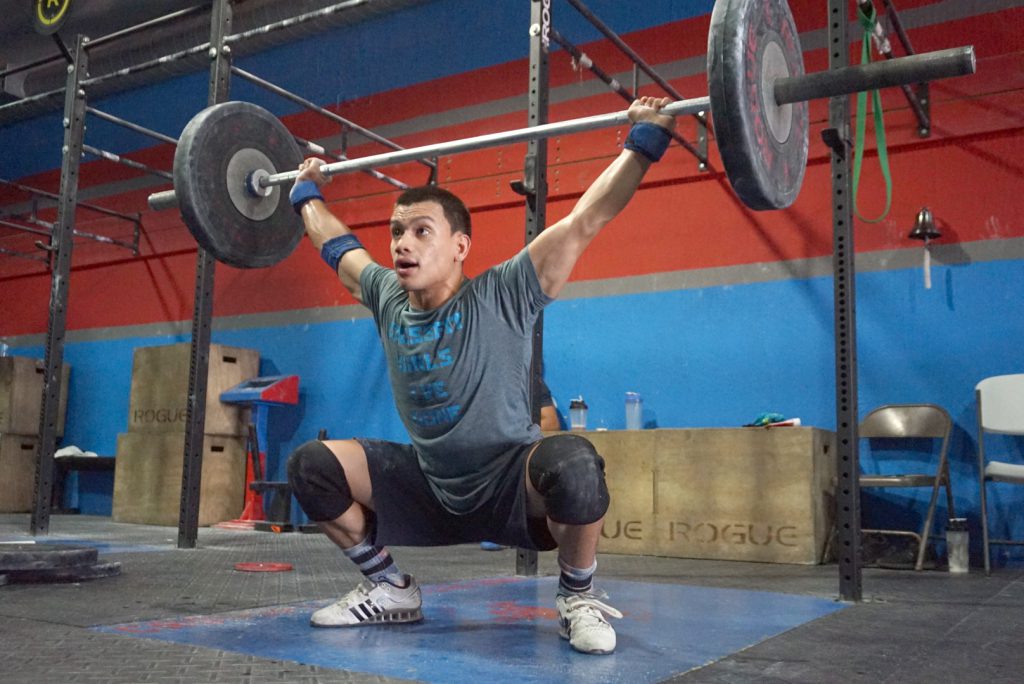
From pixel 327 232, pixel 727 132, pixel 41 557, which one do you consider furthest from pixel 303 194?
pixel 41 557

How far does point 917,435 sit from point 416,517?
2.79m

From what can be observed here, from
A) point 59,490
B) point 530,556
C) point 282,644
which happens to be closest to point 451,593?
point 530,556

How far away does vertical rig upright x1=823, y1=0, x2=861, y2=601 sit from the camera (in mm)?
2492

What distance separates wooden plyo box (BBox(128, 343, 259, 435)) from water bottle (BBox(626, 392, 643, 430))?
2.72 metres

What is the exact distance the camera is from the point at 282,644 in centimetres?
175

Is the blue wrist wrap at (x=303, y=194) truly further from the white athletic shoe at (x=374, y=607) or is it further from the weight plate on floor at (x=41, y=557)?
the weight plate on floor at (x=41, y=557)

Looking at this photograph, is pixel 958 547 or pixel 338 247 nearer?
pixel 338 247

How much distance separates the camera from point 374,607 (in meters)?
1.98

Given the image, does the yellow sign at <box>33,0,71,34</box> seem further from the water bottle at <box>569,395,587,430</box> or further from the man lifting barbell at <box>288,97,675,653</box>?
the man lifting barbell at <box>288,97,675,653</box>

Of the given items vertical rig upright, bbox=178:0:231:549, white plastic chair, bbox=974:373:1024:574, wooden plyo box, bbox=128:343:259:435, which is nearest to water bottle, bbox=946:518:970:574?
A: white plastic chair, bbox=974:373:1024:574

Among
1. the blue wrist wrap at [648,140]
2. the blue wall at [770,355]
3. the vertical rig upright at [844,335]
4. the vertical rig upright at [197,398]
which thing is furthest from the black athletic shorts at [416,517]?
the blue wall at [770,355]

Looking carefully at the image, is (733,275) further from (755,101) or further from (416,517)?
(416,517)

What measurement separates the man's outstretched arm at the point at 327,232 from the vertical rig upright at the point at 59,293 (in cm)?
257

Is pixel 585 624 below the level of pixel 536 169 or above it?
below
